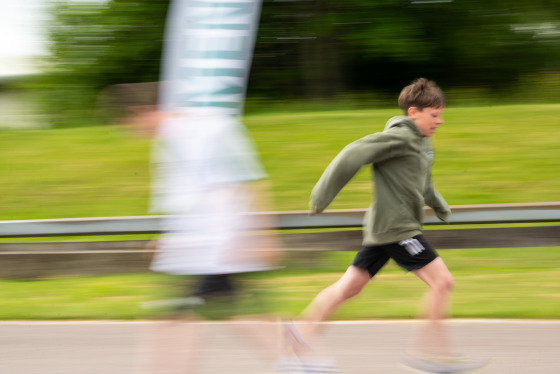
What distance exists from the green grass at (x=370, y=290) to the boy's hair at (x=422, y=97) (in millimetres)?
1637

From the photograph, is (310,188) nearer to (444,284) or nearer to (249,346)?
(249,346)

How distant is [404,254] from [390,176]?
0.39 meters

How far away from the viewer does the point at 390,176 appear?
4086 millimetres

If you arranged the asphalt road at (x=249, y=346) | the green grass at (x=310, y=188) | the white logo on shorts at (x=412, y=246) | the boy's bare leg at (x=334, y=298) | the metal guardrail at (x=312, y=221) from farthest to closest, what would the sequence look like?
the metal guardrail at (x=312, y=221)
the green grass at (x=310, y=188)
the asphalt road at (x=249, y=346)
the boy's bare leg at (x=334, y=298)
the white logo on shorts at (x=412, y=246)

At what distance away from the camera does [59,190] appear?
36.8 feet

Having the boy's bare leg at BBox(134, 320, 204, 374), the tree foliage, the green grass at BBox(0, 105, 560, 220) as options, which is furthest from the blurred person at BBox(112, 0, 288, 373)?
the tree foliage

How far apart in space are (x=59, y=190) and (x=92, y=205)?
2.98 feet

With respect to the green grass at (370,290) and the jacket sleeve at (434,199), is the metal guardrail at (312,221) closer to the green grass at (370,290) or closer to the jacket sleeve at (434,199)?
the green grass at (370,290)

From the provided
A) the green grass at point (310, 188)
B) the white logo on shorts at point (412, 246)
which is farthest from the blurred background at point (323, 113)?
the white logo on shorts at point (412, 246)

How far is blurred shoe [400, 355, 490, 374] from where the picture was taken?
14.0 feet

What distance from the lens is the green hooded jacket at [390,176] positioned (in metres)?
4.01

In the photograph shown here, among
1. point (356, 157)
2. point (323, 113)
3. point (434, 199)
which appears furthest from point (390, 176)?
point (323, 113)

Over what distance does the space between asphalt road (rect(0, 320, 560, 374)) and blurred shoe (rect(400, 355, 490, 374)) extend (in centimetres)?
11

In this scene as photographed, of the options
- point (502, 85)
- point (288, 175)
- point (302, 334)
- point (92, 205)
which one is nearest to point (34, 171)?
point (92, 205)
